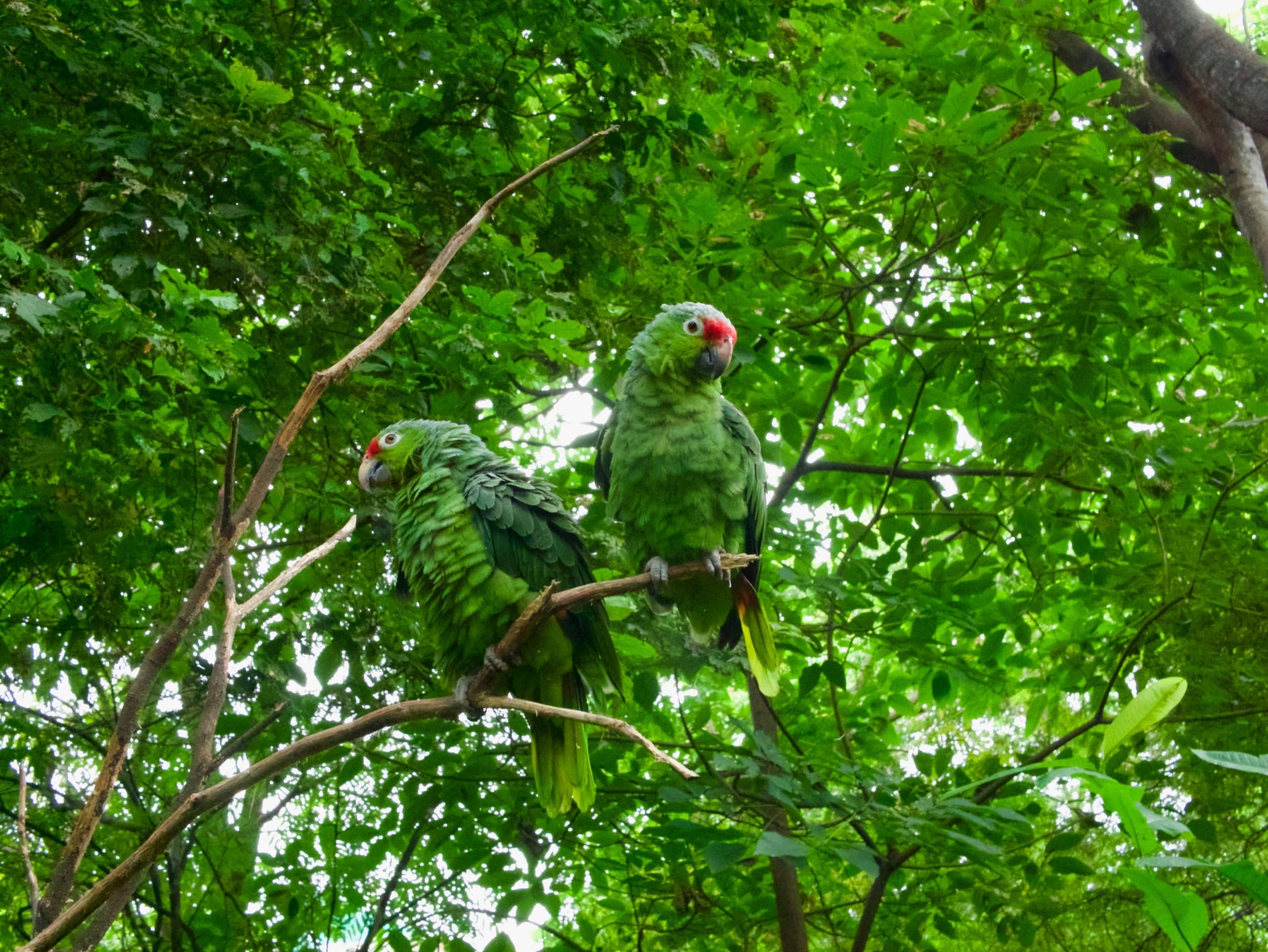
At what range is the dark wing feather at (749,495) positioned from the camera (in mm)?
2945

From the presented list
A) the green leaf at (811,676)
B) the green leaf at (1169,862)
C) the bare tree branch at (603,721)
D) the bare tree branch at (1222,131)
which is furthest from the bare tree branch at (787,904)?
the green leaf at (1169,862)

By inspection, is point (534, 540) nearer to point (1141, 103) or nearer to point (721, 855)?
point (721, 855)

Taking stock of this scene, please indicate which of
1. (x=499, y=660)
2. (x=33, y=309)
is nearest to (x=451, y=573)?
(x=499, y=660)

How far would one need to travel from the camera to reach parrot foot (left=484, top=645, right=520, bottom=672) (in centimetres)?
214

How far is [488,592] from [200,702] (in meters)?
1.31

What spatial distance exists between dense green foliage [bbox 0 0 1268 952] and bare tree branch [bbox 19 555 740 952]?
1137 mm

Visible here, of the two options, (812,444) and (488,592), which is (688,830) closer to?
(488,592)

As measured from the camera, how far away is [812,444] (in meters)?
4.60

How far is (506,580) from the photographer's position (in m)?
2.65

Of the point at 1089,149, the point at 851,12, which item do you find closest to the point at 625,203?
the point at 851,12

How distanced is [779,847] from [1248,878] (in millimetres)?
1631

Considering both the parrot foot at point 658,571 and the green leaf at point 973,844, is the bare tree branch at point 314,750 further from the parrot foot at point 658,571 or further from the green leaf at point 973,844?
the green leaf at point 973,844

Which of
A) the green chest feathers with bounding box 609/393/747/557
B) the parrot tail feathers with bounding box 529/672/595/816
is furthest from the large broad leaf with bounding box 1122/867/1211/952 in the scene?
the green chest feathers with bounding box 609/393/747/557

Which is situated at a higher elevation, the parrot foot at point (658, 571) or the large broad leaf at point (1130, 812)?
the parrot foot at point (658, 571)
